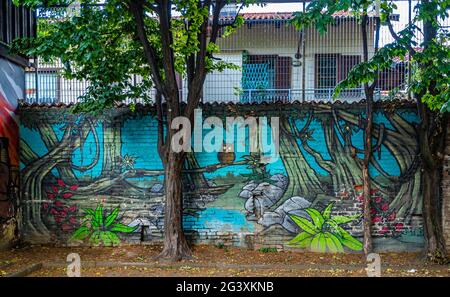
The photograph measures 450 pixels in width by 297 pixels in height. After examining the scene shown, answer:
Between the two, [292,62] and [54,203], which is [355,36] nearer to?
[292,62]

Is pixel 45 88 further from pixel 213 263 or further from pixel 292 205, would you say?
pixel 292 205

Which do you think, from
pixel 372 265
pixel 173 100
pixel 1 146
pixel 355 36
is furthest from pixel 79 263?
pixel 355 36

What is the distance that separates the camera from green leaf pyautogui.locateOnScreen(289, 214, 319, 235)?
7.57 meters

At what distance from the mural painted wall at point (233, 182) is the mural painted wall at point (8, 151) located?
0.18 meters

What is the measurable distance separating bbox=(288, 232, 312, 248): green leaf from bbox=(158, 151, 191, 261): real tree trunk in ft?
6.40

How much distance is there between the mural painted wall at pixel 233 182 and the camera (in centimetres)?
746

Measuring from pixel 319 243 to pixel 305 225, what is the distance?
1.35 ft

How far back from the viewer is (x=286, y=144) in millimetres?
7625

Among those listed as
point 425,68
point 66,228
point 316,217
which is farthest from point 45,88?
point 425,68

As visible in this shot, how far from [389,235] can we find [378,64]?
3.16 m

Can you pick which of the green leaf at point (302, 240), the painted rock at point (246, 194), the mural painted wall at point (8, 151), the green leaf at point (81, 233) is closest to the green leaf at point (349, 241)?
the green leaf at point (302, 240)

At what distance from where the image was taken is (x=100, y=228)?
25.8 ft

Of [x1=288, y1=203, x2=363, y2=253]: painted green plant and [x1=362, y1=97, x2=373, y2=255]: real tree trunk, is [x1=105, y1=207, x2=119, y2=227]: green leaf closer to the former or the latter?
[x1=288, y1=203, x2=363, y2=253]: painted green plant

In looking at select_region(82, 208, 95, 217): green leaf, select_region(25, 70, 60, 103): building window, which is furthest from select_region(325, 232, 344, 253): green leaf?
select_region(25, 70, 60, 103): building window
